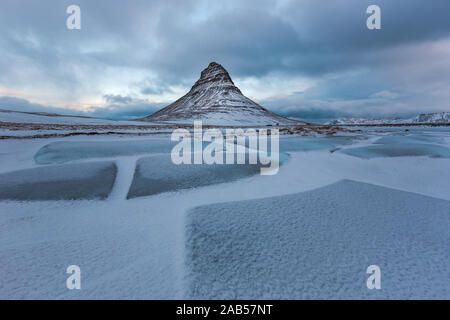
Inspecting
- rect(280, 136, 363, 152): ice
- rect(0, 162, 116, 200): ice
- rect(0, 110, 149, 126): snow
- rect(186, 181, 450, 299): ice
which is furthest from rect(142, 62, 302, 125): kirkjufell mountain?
rect(186, 181, 450, 299): ice

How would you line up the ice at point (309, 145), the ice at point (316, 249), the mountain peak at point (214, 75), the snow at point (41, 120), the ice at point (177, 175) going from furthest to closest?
1. the mountain peak at point (214, 75)
2. the snow at point (41, 120)
3. the ice at point (309, 145)
4. the ice at point (177, 175)
5. the ice at point (316, 249)

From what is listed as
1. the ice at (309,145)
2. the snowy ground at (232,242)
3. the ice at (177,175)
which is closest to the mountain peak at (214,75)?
the ice at (309,145)

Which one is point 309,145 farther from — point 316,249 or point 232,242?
point 232,242

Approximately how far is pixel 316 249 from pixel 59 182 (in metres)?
5.34

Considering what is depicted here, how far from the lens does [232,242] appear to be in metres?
2.29

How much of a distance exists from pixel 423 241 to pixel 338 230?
973 millimetres

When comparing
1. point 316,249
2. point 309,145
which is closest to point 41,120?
point 309,145

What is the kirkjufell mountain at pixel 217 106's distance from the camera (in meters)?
79.6

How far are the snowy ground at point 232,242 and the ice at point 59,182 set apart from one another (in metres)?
0.09

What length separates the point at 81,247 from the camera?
2250mm

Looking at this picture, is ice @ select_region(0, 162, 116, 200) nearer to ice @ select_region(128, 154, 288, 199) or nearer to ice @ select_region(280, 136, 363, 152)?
ice @ select_region(128, 154, 288, 199)

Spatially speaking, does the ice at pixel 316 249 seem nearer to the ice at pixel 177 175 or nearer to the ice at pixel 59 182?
the ice at pixel 177 175
